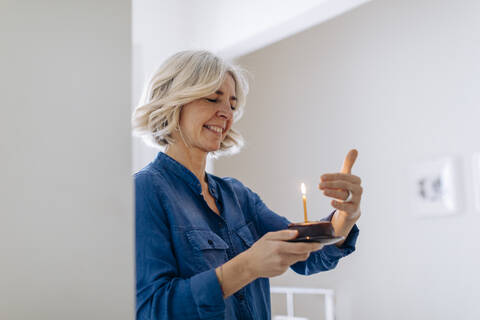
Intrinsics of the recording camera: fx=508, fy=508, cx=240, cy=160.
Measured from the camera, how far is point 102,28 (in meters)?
0.38

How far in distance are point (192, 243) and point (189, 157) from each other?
265 mm

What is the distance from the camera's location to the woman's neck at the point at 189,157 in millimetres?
1213

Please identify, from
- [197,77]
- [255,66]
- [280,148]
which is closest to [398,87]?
[280,148]

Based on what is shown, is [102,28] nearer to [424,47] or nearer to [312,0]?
[312,0]

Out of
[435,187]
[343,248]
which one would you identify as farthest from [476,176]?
[343,248]

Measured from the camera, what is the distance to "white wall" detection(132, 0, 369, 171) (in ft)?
9.30

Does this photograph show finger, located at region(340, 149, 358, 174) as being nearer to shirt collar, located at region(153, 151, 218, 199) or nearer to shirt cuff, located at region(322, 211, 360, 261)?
shirt cuff, located at region(322, 211, 360, 261)

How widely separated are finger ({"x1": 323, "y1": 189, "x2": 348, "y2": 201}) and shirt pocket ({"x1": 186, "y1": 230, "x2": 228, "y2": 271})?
26 centimetres

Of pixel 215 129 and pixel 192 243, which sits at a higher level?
pixel 215 129

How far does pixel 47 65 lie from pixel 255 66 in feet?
11.5

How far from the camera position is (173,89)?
47.3 inches

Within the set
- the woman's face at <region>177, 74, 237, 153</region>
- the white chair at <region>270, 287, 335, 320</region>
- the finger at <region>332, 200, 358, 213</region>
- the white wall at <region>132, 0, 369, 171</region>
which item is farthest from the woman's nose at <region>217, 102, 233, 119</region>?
the white chair at <region>270, 287, 335, 320</region>

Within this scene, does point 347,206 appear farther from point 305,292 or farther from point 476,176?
point 305,292

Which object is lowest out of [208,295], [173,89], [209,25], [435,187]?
[208,295]
